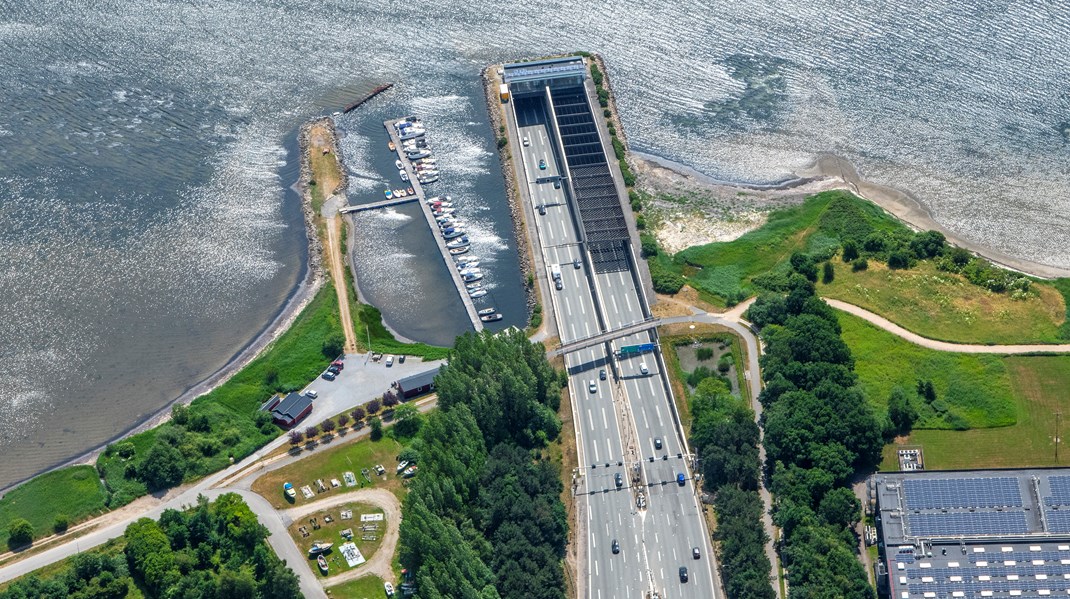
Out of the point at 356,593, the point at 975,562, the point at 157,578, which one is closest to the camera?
the point at 975,562

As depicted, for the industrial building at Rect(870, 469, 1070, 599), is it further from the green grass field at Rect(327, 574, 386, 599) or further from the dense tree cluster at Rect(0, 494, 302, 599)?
the dense tree cluster at Rect(0, 494, 302, 599)

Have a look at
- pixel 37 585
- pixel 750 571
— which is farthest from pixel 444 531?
pixel 37 585

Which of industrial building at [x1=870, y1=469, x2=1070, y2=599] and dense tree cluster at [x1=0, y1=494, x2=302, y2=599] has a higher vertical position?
dense tree cluster at [x1=0, y1=494, x2=302, y2=599]

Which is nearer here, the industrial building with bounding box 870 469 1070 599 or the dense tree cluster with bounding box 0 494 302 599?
the industrial building with bounding box 870 469 1070 599

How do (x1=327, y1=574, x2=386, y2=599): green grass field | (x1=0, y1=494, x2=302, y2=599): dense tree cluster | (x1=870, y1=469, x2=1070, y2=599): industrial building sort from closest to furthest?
(x1=870, y1=469, x2=1070, y2=599): industrial building
(x1=0, y1=494, x2=302, y2=599): dense tree cluster
(x1=327, y1=574, x2=386, y2=599): green grass field

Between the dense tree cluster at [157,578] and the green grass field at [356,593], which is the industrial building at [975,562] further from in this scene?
the dense tree cluster at [157,578]

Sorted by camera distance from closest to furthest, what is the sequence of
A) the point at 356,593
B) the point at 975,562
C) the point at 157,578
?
the point at 975,562, the point at 157,578, the point at 356,593

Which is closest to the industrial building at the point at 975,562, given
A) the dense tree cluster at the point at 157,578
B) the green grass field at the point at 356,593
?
the green grass field at the point at 356,593

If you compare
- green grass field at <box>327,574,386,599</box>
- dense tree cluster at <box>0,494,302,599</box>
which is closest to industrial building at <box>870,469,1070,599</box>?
green grass field at <box>327,574,386,599</box>

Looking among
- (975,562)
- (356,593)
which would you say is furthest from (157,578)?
(975,562)

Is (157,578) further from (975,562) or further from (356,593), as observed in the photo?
(975,562)

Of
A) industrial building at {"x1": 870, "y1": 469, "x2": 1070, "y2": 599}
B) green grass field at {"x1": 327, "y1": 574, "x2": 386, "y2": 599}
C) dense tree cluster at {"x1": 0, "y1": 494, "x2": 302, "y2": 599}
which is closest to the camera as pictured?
industrial building at {"x1": 870, "y1": 469, "x2": 1070, "y2": 599}
